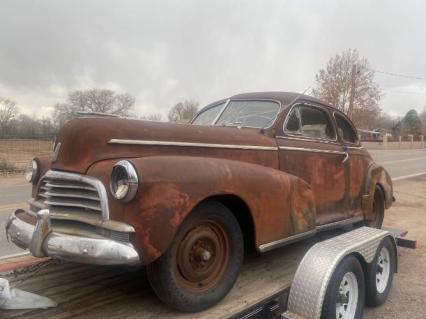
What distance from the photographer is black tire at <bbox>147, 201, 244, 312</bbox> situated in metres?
2.98

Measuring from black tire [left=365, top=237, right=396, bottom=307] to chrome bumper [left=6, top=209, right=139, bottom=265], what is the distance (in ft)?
7.46

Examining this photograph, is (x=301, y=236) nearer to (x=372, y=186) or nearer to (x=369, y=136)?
(x=372, y=186)

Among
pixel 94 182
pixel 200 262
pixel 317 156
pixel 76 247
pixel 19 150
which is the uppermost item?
pixel 317 156

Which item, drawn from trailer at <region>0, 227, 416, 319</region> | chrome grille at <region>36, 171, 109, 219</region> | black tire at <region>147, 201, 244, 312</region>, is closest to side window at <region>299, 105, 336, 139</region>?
trailer at <region>0, 227, 416, 319</region>

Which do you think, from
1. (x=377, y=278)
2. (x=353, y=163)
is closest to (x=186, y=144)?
(x=377, y=278)

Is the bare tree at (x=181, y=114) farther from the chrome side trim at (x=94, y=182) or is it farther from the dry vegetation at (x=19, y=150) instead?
the dry vegetation at (x=19, y=150)

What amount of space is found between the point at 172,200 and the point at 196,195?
204 mm

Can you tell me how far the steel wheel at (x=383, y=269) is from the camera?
4.28 meters

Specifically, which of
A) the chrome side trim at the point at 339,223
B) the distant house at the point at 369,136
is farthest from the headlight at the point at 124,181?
the distant house at the point at 369,136

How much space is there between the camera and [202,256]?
3168 millimetres

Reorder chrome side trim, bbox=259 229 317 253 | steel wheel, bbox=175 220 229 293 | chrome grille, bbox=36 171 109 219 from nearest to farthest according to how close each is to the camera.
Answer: chrome grille, bbox=36 171 109 219 → steel wheel, bbox=175 220 229 293 → chrome side trim, bbox=259 229 317 253

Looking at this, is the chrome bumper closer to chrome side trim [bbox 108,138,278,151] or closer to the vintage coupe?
the vintage coupe

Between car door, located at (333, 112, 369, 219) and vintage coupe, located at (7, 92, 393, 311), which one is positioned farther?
car door, located at (333, 112, 369, 219)

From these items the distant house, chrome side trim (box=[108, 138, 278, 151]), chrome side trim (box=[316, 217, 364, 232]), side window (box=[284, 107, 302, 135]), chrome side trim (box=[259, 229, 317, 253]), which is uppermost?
side window (box=[284, 107, 302, 135])
